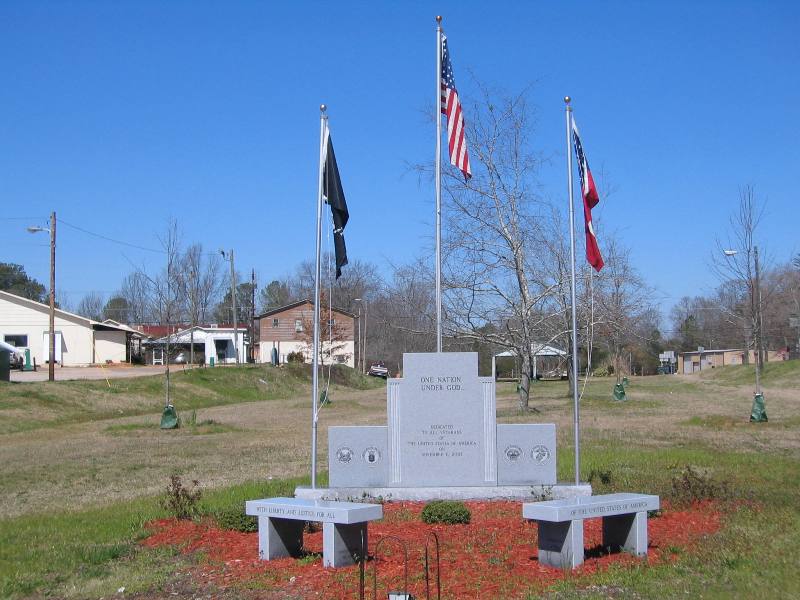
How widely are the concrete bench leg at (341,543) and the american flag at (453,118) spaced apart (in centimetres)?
603

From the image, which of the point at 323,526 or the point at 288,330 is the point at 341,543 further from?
the point at 288,330

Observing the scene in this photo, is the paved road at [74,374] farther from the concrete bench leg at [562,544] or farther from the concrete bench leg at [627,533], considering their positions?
the concrete bench leg at [562,544]

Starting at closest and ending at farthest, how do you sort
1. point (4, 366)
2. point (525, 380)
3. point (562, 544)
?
point (562, 544)
point (525, 380)
point (4, 366)

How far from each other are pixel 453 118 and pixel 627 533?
656cm

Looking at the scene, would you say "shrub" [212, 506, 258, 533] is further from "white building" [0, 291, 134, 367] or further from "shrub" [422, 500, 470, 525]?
"white building" [0, 291, 134, 367]

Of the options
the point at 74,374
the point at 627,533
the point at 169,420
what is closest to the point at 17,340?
the point at 74,374

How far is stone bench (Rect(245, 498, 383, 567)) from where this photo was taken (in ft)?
25.4

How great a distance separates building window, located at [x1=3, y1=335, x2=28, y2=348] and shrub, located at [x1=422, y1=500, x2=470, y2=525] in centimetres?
5280

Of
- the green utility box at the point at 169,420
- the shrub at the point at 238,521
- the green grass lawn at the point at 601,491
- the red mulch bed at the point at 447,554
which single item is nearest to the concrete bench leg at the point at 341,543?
the red mulch bed at the point at 447,554

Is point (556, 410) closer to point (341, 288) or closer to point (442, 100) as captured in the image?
point (442, 100)

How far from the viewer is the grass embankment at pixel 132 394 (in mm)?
29358

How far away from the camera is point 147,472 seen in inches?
620

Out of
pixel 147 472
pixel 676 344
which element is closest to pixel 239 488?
pixel 147 472

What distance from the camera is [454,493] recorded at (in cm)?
1129
